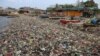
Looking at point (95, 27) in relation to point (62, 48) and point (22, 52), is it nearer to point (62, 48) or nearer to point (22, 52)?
point (62, 48)

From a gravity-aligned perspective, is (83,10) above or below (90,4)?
below


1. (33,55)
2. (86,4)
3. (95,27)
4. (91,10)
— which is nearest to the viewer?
(33,55)

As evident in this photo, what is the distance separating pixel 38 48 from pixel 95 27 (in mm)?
14437

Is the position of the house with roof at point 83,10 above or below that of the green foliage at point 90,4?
below

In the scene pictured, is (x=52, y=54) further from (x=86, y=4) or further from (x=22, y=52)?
(x=86, y=4)

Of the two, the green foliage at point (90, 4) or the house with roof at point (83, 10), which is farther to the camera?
the green foliage at point (90, 4)

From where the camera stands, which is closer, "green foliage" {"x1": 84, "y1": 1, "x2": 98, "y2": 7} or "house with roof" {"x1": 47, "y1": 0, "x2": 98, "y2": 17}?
"house with roof" {"x1": 47, "y1": 0, "x2": 98, "y2": 17}

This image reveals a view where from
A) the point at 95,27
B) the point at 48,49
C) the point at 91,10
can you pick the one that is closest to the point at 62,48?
Result: the point at 48,49

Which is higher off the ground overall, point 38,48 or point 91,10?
point 38,48

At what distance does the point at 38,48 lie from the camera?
14.5 metres

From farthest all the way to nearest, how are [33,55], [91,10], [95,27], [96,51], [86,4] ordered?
[86,4]
[91,10]
[95,27]
[96,51]
[33,55]

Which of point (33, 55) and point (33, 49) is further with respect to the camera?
point (33, 49)

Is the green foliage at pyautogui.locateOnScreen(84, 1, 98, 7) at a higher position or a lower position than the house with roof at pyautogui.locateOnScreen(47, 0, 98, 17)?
higher

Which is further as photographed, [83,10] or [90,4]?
[90,4]
